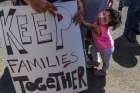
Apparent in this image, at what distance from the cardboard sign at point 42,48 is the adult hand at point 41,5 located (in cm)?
6

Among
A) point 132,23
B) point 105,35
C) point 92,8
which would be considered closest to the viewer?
point 92,8

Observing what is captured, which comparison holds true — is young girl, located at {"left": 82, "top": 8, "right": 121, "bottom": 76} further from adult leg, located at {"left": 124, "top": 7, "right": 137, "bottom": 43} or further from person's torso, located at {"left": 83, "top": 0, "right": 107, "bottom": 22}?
adult leg, located at {"left": 124, "top": 7, "right": 137, "bottom": 43}

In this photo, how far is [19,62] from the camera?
3.55 m

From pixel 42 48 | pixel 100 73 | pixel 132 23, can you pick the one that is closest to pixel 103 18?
pixel 100 73

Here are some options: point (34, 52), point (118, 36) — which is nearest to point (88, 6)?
point (34, 52)

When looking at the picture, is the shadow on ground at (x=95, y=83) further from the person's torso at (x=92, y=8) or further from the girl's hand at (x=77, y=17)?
the girl's hand at (x=77, y=17)

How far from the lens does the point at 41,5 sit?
3.29 meters

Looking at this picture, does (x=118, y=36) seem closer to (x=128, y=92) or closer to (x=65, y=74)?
(x=128, y=92)

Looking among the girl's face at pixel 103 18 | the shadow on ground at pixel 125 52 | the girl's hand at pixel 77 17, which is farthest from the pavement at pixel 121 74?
the girl's hand at pixel 77 17

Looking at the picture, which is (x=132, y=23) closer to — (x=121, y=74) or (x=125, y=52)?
(x=125, y=52)

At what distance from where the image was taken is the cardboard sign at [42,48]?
11.3ft

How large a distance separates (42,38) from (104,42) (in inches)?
39.6

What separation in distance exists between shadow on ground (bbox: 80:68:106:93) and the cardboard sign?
2.12 feet

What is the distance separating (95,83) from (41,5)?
4.78 feet
